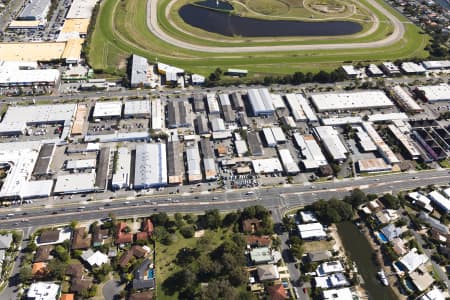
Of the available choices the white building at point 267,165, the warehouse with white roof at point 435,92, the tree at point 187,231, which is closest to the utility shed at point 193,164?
the white building at point 267,165

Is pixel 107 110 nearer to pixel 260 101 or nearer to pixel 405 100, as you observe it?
pixel 260 101

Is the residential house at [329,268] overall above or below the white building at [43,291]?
below

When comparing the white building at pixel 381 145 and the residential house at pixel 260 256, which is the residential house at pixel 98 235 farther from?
the white building at pixel 381 145

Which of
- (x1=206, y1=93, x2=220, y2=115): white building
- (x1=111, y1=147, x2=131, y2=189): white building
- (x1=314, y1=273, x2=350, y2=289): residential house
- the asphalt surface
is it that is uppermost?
the asphalt surface

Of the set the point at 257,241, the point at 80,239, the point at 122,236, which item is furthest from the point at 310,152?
the point at 80,239

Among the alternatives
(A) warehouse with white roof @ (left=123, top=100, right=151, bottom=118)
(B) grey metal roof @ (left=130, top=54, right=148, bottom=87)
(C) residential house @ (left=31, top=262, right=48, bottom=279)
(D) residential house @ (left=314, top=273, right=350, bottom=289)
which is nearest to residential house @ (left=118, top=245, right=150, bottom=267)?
(C) residential house @ (left=31, top=262, right=48, bottom=279)

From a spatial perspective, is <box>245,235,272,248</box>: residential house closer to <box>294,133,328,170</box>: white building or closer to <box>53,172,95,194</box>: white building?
<box>294,133,328,170</box>: white building
